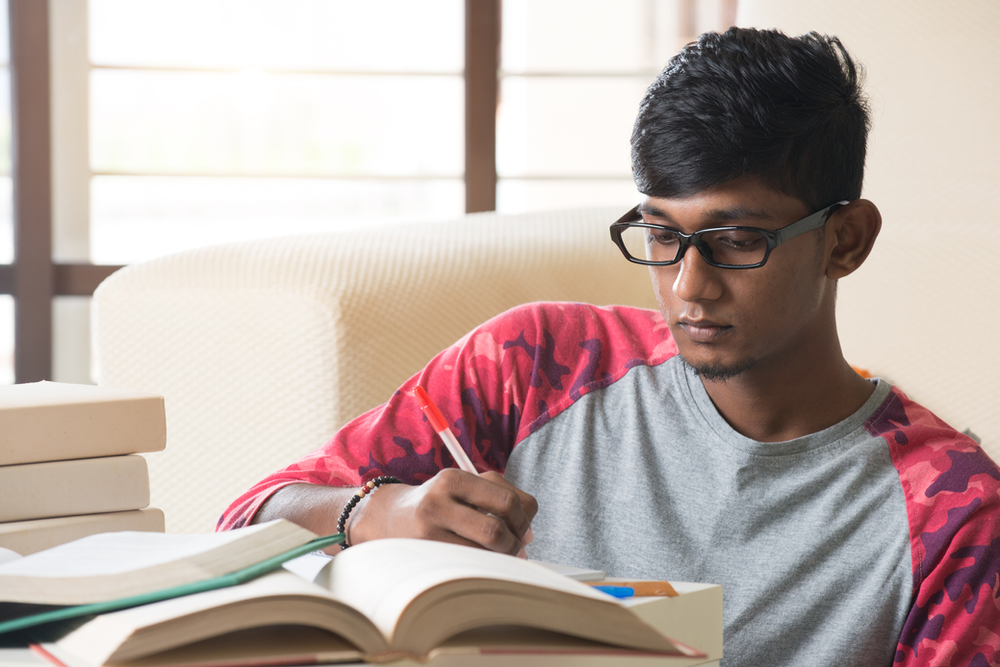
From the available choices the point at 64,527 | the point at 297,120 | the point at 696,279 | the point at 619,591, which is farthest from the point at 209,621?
the point at 297,120

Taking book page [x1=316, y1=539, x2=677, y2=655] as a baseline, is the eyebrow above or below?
above

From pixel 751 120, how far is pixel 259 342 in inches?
29.3

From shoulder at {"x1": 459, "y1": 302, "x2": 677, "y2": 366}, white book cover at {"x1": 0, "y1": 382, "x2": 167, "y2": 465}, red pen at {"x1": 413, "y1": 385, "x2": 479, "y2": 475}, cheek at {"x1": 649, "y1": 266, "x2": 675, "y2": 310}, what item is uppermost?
cheek at {"x1": 649, "y1": 266, "x2": 675, "y2": 310}

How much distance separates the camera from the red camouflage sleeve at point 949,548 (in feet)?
2.88

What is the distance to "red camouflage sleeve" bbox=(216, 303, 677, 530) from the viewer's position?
108cm

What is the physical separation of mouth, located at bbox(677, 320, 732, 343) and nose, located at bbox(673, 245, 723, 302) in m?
0.03

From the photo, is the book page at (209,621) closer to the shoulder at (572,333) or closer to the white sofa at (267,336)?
the shoulder at (572,333)

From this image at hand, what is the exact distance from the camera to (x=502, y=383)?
113cm

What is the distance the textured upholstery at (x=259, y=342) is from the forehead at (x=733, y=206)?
1.78ft

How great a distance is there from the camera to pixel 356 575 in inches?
20.1

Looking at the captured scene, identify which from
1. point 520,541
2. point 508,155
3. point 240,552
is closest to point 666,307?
point 520,541

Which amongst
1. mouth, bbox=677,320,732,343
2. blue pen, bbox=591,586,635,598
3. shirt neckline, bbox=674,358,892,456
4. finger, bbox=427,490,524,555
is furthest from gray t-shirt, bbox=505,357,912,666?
blue pen, bbox=591,586,635,598

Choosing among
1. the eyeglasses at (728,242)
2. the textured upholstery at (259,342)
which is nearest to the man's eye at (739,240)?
the eyeglasses at (728,242)

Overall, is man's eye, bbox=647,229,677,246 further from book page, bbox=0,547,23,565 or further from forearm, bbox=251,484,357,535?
book page, bbox=0,547,23,565
